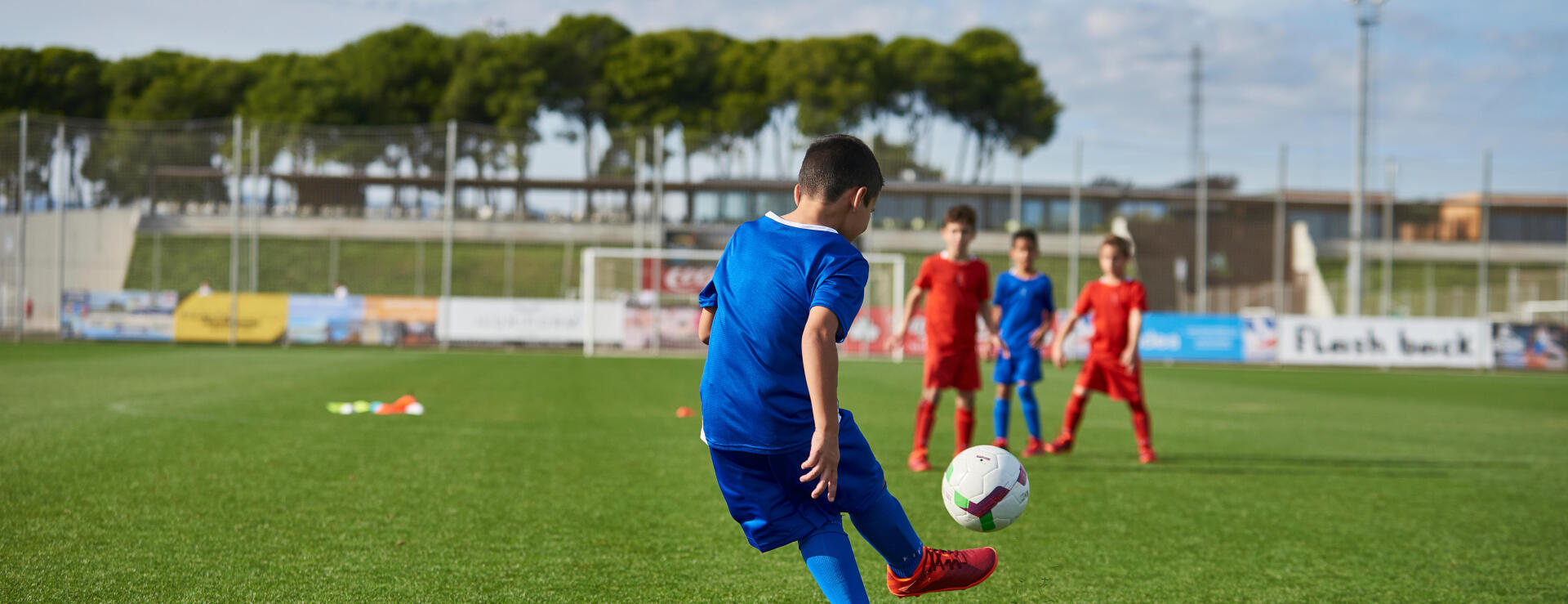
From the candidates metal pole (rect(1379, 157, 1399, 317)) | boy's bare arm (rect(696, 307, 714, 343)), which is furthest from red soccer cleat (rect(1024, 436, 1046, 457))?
metal pole (rect(1379, 157, 1399, 317))

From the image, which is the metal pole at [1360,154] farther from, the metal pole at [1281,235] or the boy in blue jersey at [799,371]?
the boy in blue jersey at [799,371]

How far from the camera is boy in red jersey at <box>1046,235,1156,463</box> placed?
24.8ft

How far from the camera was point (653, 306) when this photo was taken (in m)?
24.6

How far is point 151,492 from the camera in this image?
534 cm

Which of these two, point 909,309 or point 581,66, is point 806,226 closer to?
point 909,309

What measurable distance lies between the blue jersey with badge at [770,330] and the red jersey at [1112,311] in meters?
5.39

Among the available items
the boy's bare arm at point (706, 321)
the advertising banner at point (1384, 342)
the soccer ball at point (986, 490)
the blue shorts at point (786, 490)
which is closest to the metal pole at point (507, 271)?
the advertising banner at point (1384, 342)

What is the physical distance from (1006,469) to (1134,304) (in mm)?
4596

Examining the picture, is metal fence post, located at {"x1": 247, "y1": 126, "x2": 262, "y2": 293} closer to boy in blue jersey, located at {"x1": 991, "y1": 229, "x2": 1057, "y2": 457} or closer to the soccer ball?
boy in blue jersey, located at {"x1": 991, "y1": 229, "x2": 1057, "y2": 457}

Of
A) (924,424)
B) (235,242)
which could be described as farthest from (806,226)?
(235,242)

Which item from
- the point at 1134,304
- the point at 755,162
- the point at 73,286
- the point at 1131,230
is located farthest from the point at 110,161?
the point at 1131,230

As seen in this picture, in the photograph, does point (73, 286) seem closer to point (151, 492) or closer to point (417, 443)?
point (417, 443)

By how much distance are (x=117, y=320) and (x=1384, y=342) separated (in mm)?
28656

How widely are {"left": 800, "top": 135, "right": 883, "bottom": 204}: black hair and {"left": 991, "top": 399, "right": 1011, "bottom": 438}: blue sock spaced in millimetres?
5207
